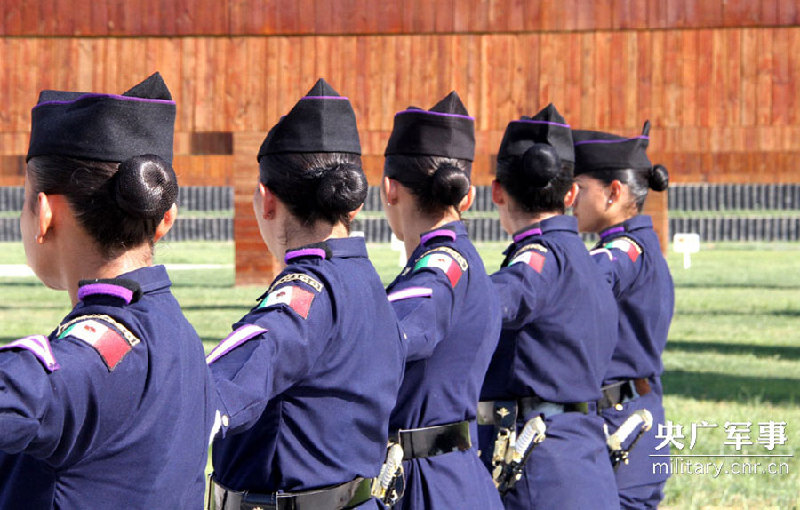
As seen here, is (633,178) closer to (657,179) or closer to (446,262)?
(657,179)

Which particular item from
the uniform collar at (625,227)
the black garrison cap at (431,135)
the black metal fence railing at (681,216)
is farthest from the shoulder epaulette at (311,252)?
the black metal fence railing at (681,216)

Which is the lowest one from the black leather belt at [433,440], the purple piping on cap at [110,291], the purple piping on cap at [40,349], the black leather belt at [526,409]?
the black leather belt at [526,409]

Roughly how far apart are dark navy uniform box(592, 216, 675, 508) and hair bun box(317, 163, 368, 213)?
7.79 feet

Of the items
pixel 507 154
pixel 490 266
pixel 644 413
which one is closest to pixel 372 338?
pixel 507 154

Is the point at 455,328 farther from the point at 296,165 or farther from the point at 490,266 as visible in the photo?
the point at 490,266

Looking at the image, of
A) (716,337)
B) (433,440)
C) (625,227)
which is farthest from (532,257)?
(716,337)

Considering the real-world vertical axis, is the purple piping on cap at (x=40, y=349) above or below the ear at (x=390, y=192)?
below

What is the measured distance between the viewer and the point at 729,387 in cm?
1143

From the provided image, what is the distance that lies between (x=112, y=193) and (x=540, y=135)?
289 cm

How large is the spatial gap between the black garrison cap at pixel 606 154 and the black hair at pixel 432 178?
1752mm

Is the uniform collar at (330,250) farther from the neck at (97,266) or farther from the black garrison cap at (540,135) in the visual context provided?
the black garrison cap at (540,135)

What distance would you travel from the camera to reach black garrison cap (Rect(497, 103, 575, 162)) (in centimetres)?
482

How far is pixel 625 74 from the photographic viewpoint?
19.9 meters

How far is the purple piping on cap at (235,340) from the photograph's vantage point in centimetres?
262
